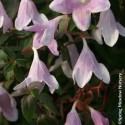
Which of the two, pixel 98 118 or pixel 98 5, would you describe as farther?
pixel 98 118

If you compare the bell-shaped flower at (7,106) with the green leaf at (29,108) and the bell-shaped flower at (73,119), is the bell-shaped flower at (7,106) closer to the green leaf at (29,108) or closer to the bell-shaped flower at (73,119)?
the green leaf at (29,108)

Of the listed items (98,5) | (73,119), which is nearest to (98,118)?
(73,119)

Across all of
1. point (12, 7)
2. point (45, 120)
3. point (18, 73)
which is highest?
point (12, 7)

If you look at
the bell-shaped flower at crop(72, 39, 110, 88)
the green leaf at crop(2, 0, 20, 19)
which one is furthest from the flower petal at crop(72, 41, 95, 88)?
the green leaf at crop(2, 0, 20, 19)

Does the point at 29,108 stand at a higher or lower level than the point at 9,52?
lower

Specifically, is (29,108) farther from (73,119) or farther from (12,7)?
(12,7)

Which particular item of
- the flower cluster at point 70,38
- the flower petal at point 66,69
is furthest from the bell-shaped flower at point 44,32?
the flower petal at point 66,69

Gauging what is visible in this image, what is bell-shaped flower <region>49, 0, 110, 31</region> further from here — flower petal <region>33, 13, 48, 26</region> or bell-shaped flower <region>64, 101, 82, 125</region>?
bell-shaped flower <region>64, 101, 82, 125</region>
